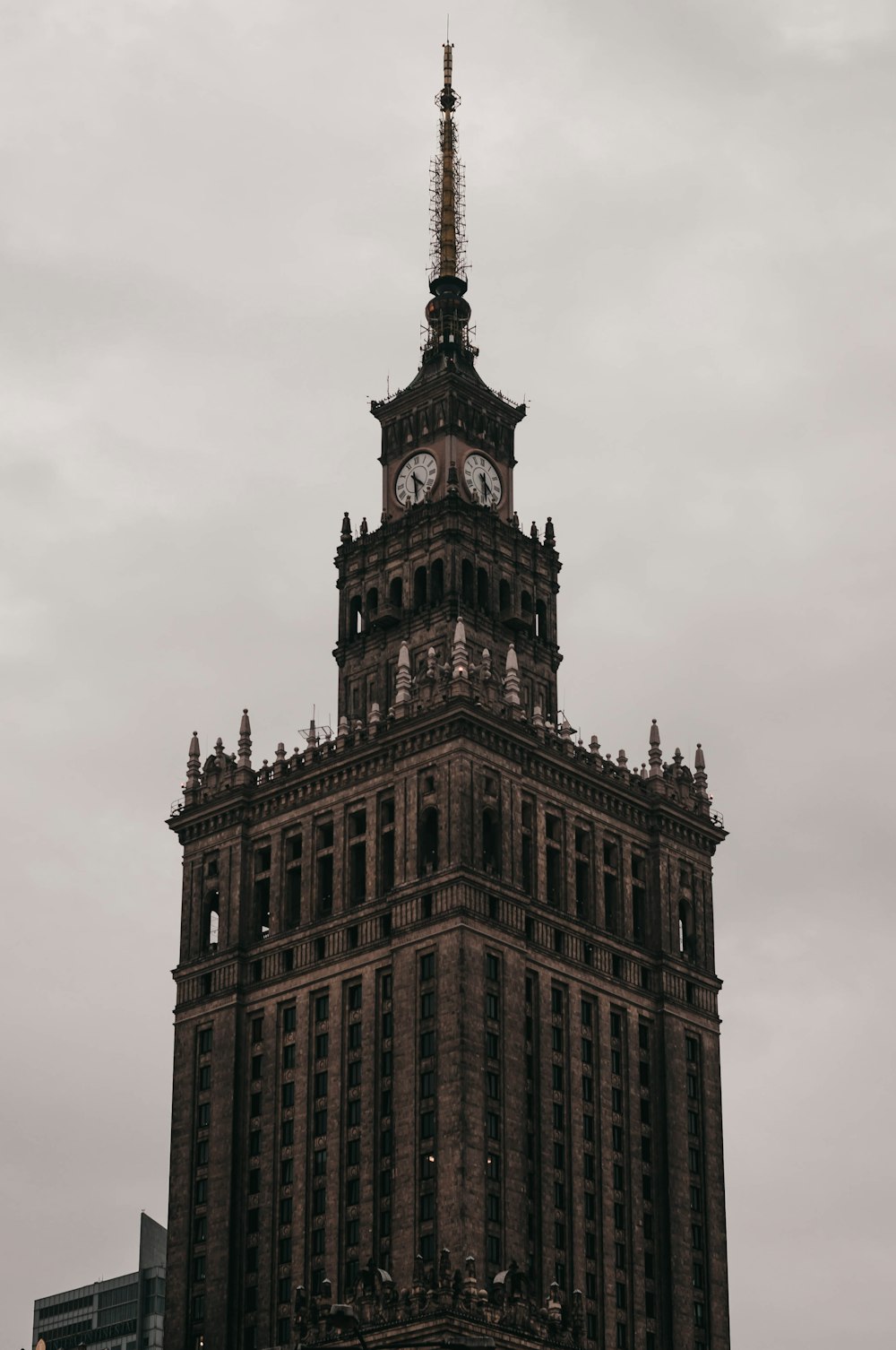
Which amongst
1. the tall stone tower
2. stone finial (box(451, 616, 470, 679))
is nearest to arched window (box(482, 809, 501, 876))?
the tall stone tower

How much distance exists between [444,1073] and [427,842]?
18.3 m

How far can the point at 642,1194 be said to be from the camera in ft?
629

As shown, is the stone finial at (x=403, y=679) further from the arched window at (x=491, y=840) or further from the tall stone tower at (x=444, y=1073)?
the arched window at (x=491, y=840)

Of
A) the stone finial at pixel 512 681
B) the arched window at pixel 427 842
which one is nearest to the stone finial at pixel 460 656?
the stone finial at pixel 512 681

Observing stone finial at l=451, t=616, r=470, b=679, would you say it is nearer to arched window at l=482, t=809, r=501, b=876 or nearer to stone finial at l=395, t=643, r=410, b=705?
stone finial at l=395, t=643, r=410, b=705

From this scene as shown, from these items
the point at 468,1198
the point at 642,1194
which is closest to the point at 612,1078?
the point at 642,1194

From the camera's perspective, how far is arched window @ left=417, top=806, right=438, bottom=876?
614 feet

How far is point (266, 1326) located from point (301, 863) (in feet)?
111

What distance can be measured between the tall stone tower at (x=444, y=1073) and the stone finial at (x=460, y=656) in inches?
10.5

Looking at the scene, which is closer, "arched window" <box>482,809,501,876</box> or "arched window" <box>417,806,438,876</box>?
"arched window" <box>417,806,438,876</box>

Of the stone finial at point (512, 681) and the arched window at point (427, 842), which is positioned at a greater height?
the stone finial at point (512, 681)

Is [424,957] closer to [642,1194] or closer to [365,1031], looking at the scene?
[365,1031]

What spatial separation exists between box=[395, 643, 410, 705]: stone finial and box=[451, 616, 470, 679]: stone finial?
11.6 feet

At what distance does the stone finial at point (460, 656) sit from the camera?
192 metres
